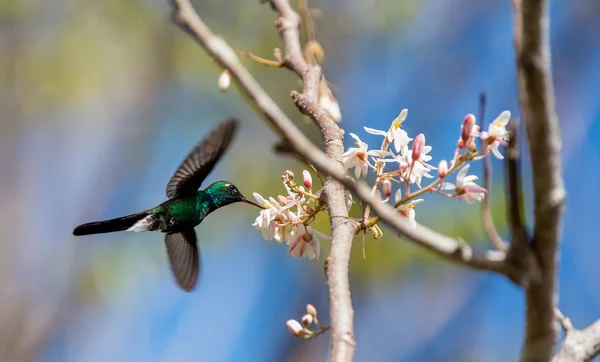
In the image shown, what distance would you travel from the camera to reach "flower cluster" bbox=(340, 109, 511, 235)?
1.72m

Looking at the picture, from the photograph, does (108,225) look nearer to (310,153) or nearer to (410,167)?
(410,167)

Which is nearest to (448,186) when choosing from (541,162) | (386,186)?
(386,186)

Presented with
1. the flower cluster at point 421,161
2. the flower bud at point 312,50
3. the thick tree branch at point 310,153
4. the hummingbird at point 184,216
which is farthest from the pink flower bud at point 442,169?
the flower bud at point 312,50

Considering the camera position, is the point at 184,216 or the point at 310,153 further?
the point at 184,216

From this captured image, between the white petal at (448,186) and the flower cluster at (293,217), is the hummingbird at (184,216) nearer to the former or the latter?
the flower cluster at (293,217)

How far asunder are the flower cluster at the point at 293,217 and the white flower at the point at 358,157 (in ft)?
0.46

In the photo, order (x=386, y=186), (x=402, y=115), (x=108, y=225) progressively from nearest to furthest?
(x=386, y=186) → (x=402, y=115) → (x=108, y=225)

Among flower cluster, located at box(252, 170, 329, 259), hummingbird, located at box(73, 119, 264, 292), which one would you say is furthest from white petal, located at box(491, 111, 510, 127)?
hummingbird, located at box(73, 119, 264, 292)

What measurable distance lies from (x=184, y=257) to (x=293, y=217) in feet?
3.32

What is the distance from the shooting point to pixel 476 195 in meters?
1.75

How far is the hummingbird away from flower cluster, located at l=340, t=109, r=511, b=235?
718 millimetres

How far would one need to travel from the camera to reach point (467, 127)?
5.60 feet

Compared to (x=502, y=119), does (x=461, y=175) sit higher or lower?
lower

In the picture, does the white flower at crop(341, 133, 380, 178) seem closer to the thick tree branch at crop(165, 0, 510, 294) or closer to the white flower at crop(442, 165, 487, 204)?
the white flower at crop(442, 165, 487, 204)
